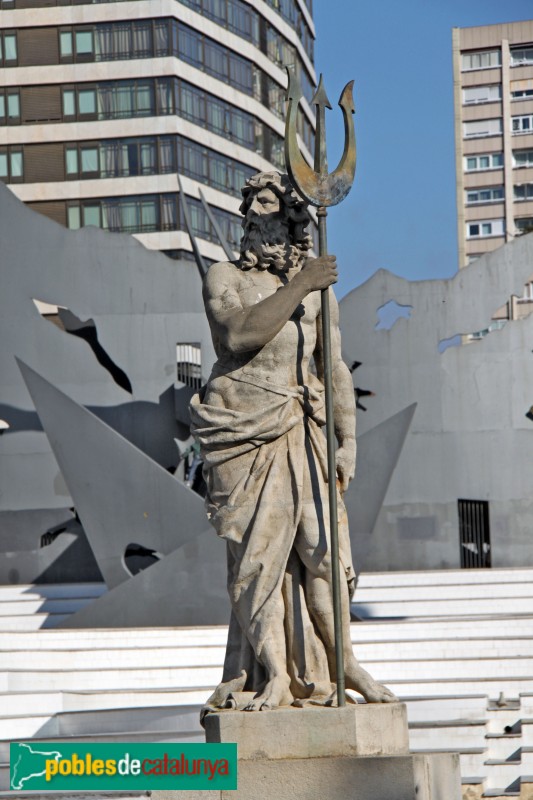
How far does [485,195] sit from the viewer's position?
79.9 m

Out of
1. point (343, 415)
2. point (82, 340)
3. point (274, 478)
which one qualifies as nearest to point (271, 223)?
point (343, 415)

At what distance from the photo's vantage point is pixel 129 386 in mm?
28328

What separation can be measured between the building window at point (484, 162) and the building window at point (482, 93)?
2.70 meters

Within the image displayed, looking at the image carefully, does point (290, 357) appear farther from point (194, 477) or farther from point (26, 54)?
point (26, 54)

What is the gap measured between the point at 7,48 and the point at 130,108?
4.15 metres

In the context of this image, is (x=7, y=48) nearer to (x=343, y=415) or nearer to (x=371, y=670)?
(x=371, y=670)

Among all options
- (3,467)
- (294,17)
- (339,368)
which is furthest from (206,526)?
(294,17)

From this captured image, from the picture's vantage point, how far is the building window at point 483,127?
262ft

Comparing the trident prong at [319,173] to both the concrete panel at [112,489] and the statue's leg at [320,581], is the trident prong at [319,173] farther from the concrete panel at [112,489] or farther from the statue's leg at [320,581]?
the concrete panel at [112,489]

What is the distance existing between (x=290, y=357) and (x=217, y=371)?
0.41m

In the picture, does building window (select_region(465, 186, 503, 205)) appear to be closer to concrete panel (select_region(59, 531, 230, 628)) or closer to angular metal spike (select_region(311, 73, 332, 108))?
concrete panel (select_region(59, 531, 230, 628))

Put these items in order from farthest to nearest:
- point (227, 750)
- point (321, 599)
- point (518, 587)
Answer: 1. point (518, 587)
2. point (321, 599)
3. point (227, 750)

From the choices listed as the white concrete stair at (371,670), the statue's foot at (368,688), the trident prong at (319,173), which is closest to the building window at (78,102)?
the white concrete stair at (371,670)

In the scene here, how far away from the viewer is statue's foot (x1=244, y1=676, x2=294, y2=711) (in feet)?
27.1
